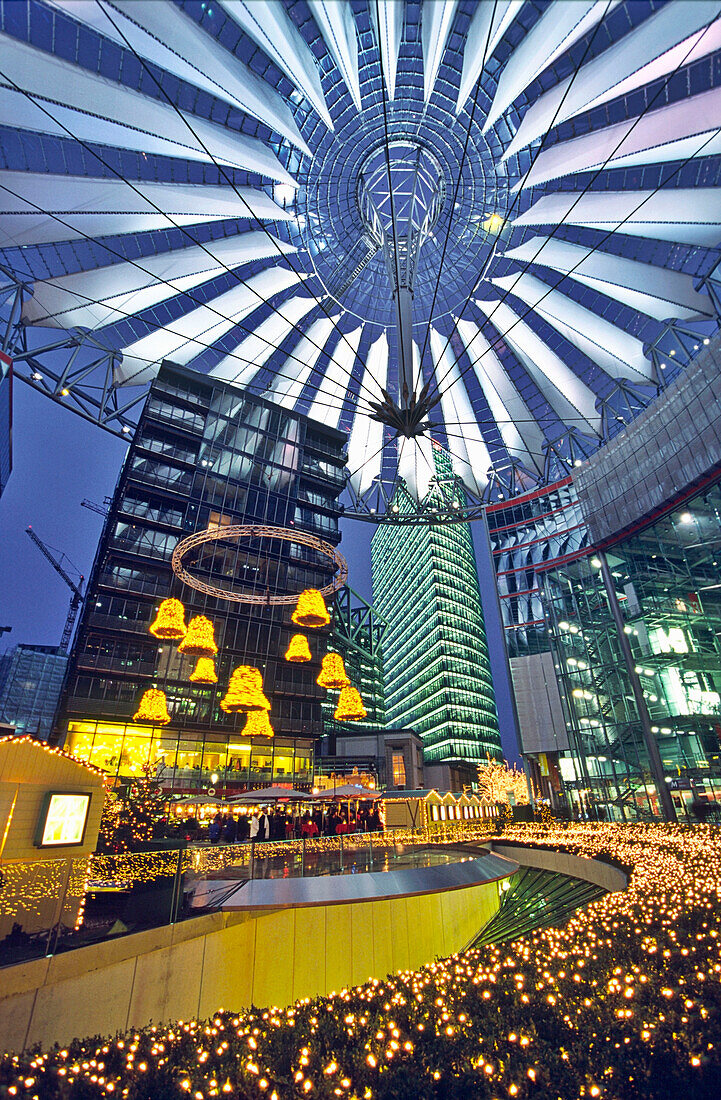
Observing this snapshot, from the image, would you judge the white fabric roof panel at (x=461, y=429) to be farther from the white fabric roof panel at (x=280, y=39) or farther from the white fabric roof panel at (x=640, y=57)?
the white fabric roof panel at (x=280, y=39)

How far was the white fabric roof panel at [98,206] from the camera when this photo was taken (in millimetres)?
15664

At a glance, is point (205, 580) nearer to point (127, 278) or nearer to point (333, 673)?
point (127, 278)

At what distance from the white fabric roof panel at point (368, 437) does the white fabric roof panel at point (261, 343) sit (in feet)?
14.3

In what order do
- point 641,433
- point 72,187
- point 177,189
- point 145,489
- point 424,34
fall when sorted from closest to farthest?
point 424,34 < point 72,187 < point 177,189 < point 641,433 < point 145,489

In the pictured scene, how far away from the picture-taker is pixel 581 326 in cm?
2323

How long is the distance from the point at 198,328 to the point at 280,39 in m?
12.8

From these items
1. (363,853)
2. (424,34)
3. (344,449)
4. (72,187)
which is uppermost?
(344,449)

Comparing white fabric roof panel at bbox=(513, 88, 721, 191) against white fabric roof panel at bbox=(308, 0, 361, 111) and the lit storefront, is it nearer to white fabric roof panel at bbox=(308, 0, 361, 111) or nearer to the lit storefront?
white fabric roof panel at bbox=(308, 0, 361, 111)

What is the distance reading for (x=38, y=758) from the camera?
1041cm

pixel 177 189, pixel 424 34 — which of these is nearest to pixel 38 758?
pixel 177 189

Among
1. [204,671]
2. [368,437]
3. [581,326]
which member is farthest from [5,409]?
[581,326]

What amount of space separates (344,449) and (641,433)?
28.7m

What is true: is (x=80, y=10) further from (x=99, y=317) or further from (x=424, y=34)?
(x=99, y=317)

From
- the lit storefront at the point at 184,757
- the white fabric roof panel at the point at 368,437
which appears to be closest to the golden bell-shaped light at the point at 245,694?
the white fabric roof panel at the point at 368,437
